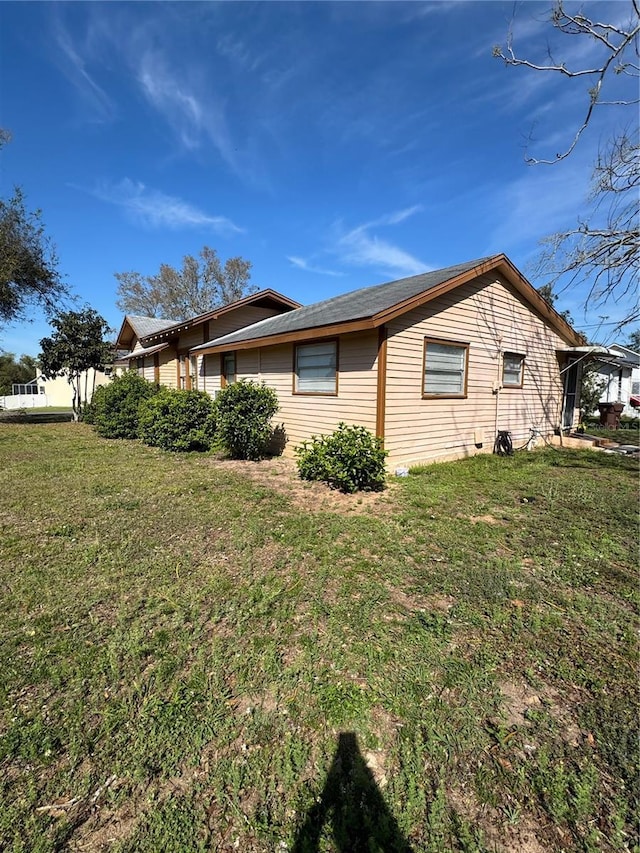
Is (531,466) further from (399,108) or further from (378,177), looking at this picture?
(378,177)

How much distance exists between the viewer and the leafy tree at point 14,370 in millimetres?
40466

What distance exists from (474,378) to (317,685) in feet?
25.9

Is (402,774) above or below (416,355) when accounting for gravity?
below

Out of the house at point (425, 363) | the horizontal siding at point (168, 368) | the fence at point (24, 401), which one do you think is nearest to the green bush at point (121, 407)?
the horizontal siding at point (168, 368)

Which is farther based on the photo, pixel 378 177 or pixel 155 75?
pixel 378 177

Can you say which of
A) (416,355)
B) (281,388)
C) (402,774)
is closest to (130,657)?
(402,774)

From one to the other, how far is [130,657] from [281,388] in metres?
7.12

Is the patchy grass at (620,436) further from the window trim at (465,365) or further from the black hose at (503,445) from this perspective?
the window trim at (465,365)

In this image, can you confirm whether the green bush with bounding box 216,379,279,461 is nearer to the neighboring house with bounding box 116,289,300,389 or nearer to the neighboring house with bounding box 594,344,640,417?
the neighboring house with bounding box 116,289,300,389

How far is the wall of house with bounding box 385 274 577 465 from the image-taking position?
7160 millimetres

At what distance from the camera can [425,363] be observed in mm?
7633

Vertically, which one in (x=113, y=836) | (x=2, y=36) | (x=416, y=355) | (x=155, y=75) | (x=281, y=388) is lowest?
(x=113, y=836)

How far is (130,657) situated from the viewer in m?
2.40

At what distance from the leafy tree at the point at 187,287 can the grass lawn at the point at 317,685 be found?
33.0 metres
